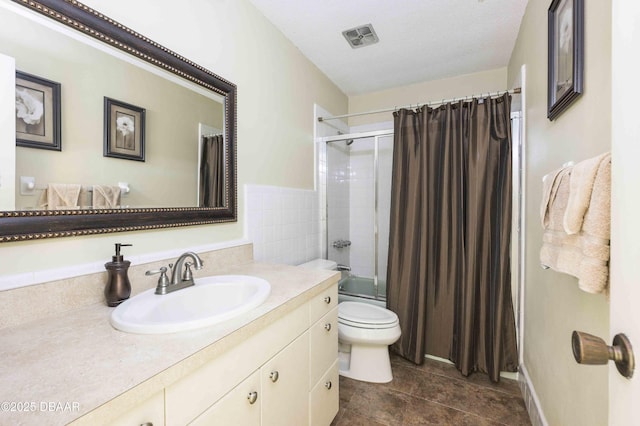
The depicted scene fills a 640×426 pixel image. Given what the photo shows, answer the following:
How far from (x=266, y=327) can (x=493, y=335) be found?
170 cm

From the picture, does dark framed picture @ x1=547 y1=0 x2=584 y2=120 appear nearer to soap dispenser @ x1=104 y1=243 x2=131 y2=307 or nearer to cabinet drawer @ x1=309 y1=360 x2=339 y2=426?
cabinet drawer @ x1=309 y1=360 x2=339 y2=426

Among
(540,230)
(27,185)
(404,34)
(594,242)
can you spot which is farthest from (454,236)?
(27,185)

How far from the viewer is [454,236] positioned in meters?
1.99

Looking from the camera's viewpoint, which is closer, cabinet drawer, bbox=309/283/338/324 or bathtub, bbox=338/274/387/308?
cabinet drawer, bbox=309/283/338/324

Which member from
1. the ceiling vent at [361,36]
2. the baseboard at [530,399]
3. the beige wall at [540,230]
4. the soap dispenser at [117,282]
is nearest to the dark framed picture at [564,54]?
the beige wall at [540,230]

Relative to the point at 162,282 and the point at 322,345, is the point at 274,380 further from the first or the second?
the point at 162,282

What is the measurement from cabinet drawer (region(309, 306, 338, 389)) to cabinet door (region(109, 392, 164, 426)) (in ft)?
2.22

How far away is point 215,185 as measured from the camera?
56.8 inches

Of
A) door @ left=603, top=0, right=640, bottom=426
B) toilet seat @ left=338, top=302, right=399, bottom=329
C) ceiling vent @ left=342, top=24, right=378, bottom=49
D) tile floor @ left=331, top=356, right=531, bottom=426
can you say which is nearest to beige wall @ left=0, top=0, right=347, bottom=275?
ceiling vent @ left=342, top=24, right=378, bottom=49

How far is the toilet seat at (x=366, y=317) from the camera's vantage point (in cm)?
182

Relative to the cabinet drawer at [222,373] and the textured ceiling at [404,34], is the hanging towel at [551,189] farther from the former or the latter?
the cabinet drawer at [222,373]

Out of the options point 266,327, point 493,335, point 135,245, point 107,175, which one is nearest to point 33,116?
point 107,175

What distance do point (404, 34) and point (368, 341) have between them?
83.5 inches

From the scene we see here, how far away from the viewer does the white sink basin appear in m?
0.75
